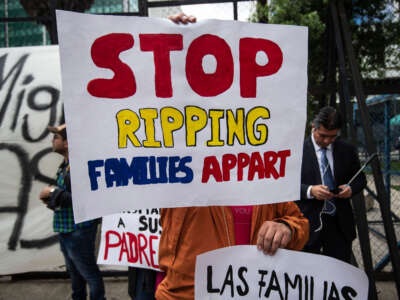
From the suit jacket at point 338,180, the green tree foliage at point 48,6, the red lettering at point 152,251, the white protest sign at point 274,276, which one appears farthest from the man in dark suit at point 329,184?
the green tree foliage at point 48,6

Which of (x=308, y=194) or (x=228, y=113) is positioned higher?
(x=228, y=113)

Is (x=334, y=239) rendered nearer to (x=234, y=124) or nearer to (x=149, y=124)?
(x=234, y=124)

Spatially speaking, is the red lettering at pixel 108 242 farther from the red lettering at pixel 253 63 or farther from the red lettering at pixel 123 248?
the red lettering at pixel 253 63

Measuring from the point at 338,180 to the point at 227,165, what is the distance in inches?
65.4

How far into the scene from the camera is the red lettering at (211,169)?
3.97ft

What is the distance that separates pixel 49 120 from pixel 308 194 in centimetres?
241

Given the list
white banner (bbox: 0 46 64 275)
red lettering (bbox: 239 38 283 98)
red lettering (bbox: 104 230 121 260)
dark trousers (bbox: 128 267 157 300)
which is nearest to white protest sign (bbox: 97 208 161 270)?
red lettering (bbox: 104 230 121 260)

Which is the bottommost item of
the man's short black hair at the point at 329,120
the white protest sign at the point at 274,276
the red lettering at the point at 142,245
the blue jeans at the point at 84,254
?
the blue jeans at the point at 84,254

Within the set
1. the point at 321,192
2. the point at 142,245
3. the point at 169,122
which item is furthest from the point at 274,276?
the point at 321,192

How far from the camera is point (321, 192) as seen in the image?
7.70 feet

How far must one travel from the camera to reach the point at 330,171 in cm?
253

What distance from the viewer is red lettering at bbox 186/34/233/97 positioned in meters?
1.19

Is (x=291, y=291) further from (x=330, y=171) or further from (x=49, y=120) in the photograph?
(x=49, y=120)

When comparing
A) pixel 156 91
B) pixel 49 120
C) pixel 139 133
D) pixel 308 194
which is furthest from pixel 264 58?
pixel 49 120
